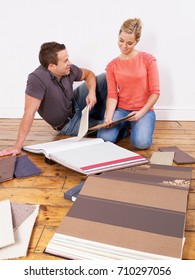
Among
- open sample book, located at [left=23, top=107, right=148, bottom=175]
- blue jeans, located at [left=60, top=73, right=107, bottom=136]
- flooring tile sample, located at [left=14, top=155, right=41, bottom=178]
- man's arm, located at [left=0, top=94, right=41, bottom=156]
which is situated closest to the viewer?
open sample book, located at [left=23, top=107, right=148, bottom=175]

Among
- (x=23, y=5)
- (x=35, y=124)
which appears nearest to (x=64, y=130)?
(x=35, y=124)

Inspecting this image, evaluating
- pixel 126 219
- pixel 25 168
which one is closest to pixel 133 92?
pixel 25 168

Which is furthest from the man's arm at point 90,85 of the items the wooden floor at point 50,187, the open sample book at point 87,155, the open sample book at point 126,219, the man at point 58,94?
the open sample book at point 126,219

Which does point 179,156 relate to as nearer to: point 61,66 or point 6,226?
point 61,66

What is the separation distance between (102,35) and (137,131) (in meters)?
0.91

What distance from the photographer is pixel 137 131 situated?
1.75 m

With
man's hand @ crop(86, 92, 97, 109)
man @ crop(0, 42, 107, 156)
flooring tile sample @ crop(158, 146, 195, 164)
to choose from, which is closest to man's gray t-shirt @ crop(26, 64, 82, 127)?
man @ crop(0, 42, 107, 156)

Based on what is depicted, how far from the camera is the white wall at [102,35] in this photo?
219 cm

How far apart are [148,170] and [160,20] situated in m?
1.38

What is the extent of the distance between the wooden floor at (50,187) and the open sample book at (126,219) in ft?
0.28

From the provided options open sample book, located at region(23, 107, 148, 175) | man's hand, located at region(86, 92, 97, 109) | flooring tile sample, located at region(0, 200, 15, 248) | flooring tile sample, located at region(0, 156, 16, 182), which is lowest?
flooring tile sample, located at region(0, 156, 16, 182)

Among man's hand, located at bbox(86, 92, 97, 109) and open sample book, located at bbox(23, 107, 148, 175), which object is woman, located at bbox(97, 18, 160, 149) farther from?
open sample book, located at bbox(23, 107, 148, 175)

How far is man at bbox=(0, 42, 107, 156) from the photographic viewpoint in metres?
1.66
